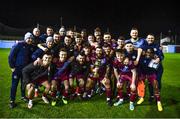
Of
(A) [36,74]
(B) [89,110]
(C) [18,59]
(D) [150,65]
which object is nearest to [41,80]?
(A) [36,74]

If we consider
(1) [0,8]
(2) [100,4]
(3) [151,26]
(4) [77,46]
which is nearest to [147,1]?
(3) [151,26]

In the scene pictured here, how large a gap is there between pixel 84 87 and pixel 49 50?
1492mm

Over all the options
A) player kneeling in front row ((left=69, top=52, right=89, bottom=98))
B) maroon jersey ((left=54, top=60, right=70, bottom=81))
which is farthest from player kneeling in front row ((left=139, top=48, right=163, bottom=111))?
maroon jersey ((left=54, top=60, right=70, bottom=81))

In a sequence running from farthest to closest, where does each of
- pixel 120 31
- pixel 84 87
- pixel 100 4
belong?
pixel 100 4 → pixel 120 31 → pixel 84 87

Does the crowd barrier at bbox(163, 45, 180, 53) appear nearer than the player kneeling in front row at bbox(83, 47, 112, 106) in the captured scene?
No

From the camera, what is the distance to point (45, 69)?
8367 mm

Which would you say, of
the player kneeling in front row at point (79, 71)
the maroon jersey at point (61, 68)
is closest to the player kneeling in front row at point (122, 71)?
the player kneeling in front row at point (79, 71)

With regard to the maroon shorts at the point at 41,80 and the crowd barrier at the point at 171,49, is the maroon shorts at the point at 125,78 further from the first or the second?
the crowd barrier at the point at 171,49

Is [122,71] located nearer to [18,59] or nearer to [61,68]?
[61,68]

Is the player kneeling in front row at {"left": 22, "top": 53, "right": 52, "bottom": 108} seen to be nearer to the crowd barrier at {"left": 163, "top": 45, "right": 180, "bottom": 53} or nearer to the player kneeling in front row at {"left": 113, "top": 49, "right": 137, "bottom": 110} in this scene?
the player kneeling in front row at {"left": 113, "top": 49, "right": 137, "bottom": 110}

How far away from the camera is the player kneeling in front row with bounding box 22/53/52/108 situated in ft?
25.9

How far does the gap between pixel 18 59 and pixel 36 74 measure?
0.63 m

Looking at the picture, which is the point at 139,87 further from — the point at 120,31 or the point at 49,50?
the point at 120,31

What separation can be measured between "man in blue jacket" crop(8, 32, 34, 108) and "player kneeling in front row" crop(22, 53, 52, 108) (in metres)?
0.25
